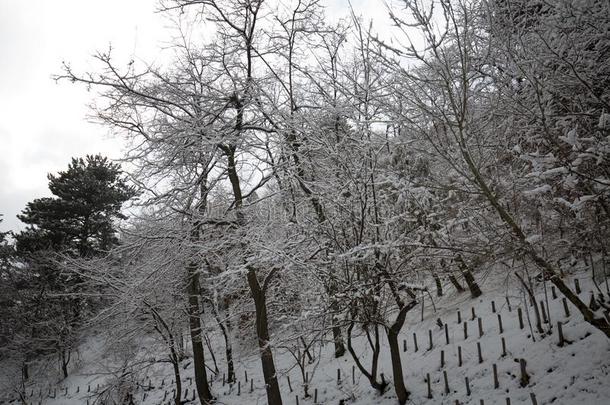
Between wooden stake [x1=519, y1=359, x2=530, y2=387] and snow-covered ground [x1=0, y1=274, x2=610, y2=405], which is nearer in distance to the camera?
snow-covered ground [x1=0, y1=274, x2=610, y2=405]

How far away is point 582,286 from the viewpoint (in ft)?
24.0

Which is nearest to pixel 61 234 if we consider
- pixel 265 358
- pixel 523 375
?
pixel 265 358

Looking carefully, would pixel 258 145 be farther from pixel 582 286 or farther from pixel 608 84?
pixel 582 286

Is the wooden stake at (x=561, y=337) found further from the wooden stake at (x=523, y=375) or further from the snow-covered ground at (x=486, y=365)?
the wooden stake at (x=523, y=375)

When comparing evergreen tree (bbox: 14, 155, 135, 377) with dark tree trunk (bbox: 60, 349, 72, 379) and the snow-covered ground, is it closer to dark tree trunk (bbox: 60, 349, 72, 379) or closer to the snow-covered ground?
dark tree trunk (bbox: 60, 349, 72, 379)

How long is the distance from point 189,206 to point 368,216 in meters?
3.70

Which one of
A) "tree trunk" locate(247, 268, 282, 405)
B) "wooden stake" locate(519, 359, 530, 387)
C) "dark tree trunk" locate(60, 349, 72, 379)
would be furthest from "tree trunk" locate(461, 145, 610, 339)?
"dark tree trunk" locate(60, 349, 72, 379)

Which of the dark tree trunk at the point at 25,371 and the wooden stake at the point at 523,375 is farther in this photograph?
the dark tree trunk at the point at 25,371

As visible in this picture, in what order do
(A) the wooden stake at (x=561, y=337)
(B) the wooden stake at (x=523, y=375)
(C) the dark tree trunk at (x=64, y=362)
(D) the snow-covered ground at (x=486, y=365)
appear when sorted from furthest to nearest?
(C) the dark tree trunk at (x=64, y=362) < (A) the wooden stake at (x=561, y=337) < (B) the wooden stake at (x=523, y=375) < (D) the snow-covered ground at (x=486, y=365)

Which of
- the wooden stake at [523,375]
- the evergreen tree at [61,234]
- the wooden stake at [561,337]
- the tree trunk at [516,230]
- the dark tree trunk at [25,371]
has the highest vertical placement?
the evergreen tree at [61,234]

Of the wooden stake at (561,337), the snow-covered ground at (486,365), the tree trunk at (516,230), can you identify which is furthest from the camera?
the wooden stake at (561,337)

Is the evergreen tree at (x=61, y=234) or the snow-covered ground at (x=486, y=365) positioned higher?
the evergreen tree at (x=61, y=234)

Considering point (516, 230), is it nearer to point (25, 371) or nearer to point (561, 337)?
point (561, 337)

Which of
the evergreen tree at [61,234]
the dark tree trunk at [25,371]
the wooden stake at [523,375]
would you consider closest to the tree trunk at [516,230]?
the wooden stake at [523,375]
